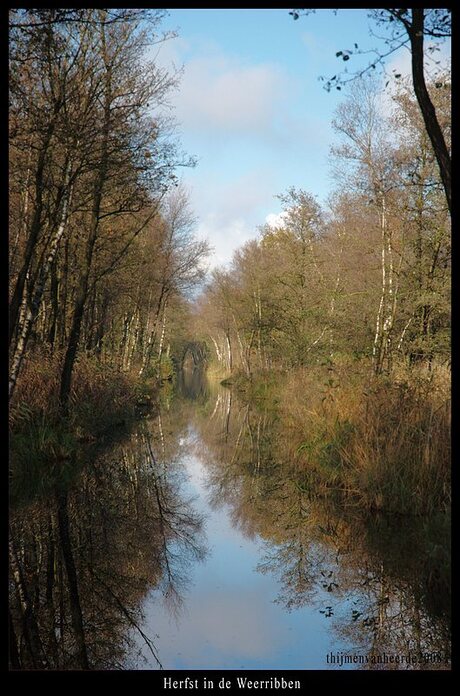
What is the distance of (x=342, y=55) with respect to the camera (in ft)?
23.2

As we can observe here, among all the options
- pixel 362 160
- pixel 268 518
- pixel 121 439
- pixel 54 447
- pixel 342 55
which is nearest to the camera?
pixel 342 55

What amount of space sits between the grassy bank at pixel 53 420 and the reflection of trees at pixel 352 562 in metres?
3.23

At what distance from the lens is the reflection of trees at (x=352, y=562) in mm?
5188

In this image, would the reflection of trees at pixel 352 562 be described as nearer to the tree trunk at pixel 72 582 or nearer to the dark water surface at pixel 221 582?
the dark water surface at pixel 221 582

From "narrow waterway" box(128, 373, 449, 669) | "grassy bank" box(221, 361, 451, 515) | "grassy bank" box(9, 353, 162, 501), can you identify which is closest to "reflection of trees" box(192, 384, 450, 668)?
"narrow waterway" box(128, 373, 449, 669)

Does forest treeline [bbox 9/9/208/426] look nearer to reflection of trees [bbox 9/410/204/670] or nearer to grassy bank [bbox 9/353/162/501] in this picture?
grassy bank [bbox 9/353/162/501]

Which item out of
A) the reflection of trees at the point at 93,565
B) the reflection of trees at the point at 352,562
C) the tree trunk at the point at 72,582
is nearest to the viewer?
the tree trunk at the point at 72,582

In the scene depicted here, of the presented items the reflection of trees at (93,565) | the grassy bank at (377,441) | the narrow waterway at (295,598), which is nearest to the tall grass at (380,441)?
the grassy bank at (377,441)

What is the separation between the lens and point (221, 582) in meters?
6.67

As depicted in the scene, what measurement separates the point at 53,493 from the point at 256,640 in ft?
17.6

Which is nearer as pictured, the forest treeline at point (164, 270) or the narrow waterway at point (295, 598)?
the narrow waterway at point (295, 598)

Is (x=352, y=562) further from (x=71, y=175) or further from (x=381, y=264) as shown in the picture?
(x=381, y=264)
